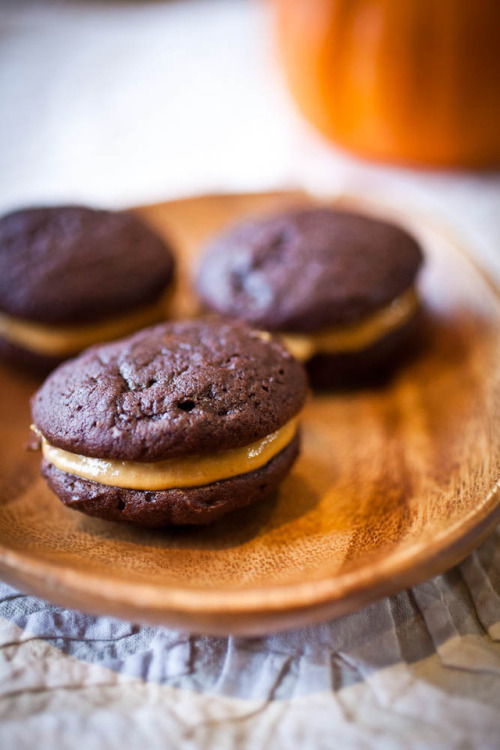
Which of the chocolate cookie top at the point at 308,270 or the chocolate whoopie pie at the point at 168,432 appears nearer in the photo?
the chocolate whoopie pie at the point at 168,432

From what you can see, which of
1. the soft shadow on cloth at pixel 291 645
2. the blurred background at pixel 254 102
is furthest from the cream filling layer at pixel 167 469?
the blurred background at pixel 254 102

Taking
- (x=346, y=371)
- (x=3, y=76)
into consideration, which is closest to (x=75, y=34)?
(x=3, y=76)

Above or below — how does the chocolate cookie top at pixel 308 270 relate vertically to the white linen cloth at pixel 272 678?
above

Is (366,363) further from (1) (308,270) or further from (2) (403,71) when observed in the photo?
(2) (403,71)

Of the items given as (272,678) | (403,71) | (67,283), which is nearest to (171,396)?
(272,678)

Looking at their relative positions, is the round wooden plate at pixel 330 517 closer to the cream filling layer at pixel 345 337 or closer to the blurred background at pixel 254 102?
the cream filling layer at pixel 345 337

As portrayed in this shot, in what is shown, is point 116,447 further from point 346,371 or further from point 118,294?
point 346,371
